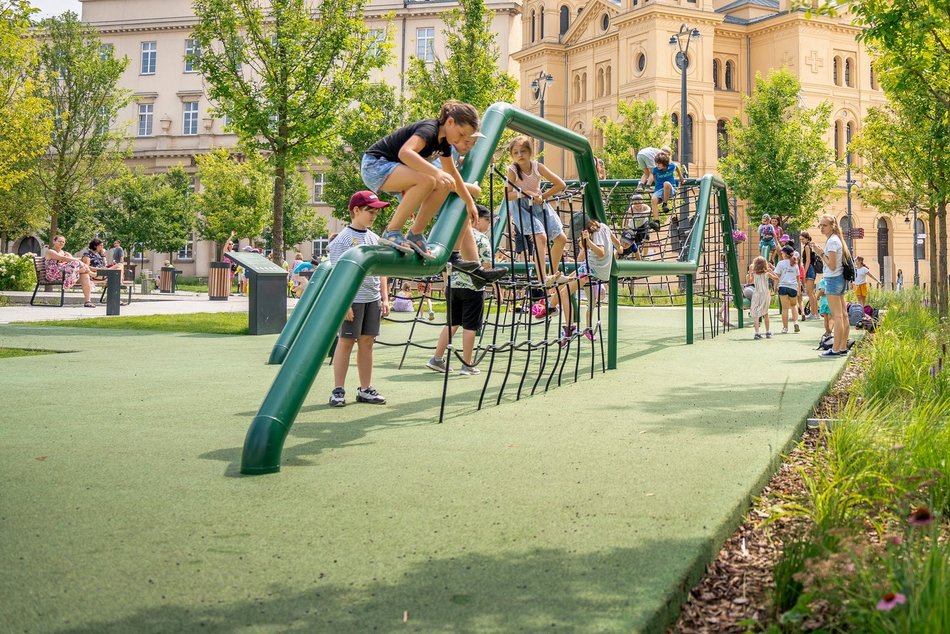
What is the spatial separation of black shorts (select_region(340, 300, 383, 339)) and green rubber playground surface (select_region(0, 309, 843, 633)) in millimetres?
574

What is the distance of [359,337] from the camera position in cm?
693

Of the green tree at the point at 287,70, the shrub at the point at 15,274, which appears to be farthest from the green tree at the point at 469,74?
the shrub at the point at 15,274

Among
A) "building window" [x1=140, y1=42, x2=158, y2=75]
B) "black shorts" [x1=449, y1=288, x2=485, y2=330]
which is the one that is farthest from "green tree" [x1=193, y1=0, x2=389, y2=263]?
"building window" [x1=140, y1=42, x2=158, y2=75]

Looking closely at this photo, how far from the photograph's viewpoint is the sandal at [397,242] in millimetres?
5488

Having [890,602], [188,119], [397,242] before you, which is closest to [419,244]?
[397,242]

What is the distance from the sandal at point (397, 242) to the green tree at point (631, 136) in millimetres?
43286

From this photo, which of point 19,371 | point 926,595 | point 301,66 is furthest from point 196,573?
point 301,66

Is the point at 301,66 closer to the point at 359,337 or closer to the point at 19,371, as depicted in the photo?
the point at 19,371

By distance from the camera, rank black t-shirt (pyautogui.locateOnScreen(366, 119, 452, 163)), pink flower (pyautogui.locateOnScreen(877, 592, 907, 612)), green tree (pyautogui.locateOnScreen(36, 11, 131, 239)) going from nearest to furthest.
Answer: pink flower (pyautogui.locateOnScreen(877, 592, 907, 612)) < black t-shirt (pyautogui.locateOnScreen(366, 119, 452, 163)) < green tree (pyautogui.locateOnScreen(36, 11, 131, 239))

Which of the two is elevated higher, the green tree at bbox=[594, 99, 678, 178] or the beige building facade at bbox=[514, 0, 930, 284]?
the beige building facade at bbox=[514, 0, 930, 284]

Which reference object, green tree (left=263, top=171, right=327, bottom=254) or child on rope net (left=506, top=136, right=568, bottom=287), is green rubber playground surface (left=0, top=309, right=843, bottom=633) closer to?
child on rope net (left=506, top=136, right=568, bottom=287)

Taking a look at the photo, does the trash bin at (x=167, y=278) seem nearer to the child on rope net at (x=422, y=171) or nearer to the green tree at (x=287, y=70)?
the green tree at (x=287, y=70)

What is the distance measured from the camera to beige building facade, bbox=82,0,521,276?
6431cm

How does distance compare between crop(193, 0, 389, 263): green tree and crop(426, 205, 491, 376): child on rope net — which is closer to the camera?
crop(426, 205, 491, 376): child on rope net
